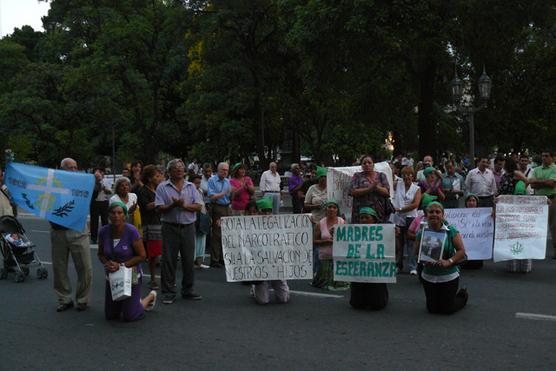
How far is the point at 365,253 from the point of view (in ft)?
28.5

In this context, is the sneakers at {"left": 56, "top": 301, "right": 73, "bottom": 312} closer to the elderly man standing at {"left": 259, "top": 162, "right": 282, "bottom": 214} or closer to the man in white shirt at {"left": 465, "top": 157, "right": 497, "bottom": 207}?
the man in white shirt at {"left": 465, "top": 157, "right": 497, "bottom": 207}

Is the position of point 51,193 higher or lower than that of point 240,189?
higher

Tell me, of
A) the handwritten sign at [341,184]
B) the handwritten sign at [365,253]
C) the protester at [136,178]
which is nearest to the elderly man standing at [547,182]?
the handwritten sign at [341,184]

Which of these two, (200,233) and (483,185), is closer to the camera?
(200,233)

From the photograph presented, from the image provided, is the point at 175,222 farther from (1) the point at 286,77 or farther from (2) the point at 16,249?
(1) the point at 286,77

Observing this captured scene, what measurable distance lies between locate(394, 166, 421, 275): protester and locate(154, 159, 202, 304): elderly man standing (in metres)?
3.84

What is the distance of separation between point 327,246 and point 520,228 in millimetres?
3422

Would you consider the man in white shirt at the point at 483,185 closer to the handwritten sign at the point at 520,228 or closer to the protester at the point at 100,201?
the handwritten sign at the point at 520,228

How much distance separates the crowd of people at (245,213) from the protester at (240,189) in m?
0.02

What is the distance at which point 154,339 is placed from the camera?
705 cm

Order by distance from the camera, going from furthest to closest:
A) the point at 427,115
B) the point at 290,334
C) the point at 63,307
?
the point at 427,115 → the point at 63,307 → the point at 290,334

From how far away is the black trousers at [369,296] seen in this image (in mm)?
8305

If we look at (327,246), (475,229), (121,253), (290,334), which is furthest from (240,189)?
(290,334)

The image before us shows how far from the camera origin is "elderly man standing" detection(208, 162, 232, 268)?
1233 centimetres
